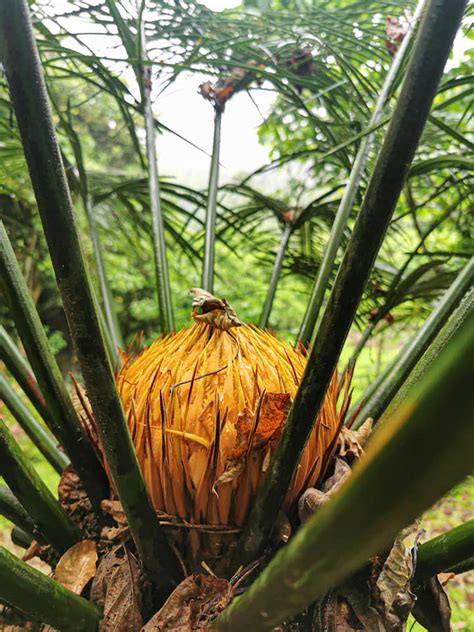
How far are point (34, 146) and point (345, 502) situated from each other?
0.35 metres

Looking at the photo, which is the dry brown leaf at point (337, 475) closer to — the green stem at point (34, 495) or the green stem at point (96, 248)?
the green stem at point (34, 495)

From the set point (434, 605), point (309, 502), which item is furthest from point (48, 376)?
point (434, 605)

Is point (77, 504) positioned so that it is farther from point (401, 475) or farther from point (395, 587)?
point (401, 475)

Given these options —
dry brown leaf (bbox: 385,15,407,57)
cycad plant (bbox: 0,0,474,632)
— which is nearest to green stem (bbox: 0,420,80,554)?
cycad plant (bbox: 0,0,474,632)

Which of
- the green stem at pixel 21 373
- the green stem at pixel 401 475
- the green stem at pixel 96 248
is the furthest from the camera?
the green stem at pixel 96 248

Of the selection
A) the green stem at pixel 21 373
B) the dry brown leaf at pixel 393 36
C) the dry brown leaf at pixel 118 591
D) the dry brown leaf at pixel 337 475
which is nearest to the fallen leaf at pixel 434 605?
the dry brown leaf at pixel 337 475

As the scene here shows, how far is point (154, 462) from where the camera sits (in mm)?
646

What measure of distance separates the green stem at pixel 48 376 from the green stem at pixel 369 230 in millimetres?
271

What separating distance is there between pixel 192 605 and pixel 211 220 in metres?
0.73

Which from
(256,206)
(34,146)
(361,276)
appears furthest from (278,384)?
(256,206)

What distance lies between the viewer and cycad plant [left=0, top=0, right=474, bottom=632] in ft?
0.78

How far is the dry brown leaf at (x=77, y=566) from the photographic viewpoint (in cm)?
65

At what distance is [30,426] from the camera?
895mm

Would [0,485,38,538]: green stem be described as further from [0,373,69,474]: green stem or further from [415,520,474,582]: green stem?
[415,520,474,582]: green stem
